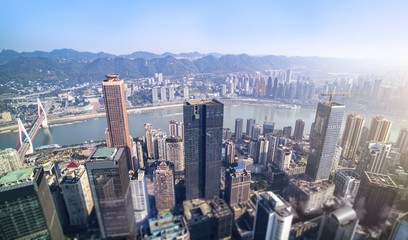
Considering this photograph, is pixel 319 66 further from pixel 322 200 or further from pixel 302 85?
pixel 322 200

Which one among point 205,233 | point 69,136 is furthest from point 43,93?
point 205,233

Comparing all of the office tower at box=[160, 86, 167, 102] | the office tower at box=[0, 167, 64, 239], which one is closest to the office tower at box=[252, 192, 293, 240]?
the office tower at box=[0, 167, 64, 239]

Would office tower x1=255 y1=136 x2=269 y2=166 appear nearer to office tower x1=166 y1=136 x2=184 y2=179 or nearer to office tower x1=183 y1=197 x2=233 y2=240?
office tower x1=166 y1=136 x2=184 y2=179

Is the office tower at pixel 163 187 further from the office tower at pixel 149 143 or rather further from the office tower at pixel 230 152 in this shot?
the office tower at pixel 230 152

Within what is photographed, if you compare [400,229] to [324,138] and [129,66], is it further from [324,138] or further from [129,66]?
[129,66]

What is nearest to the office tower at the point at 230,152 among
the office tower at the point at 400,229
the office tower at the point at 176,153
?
the office tower at the point at 176,153

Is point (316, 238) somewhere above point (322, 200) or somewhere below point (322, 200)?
below
